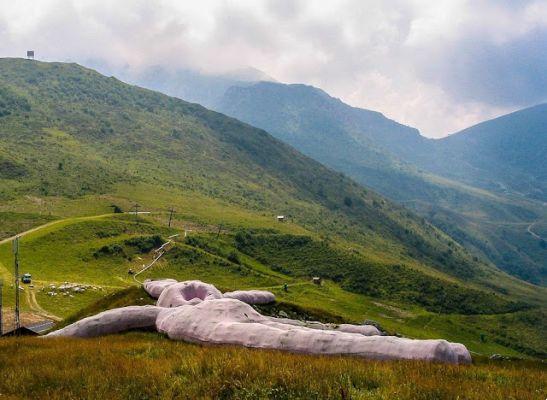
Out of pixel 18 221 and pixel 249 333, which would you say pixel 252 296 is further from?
pixel 18 221

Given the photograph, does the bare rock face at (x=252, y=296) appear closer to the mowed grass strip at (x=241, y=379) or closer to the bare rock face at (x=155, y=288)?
the bare rock face at (x=155, y=288)

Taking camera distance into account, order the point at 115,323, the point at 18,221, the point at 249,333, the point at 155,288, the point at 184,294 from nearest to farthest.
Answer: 1. the point at 249,333
2. the point at 115,323
3. the point at 184,294
4. the point at 155,288
5. the point at 18,221

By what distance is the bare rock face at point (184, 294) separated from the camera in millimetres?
38125

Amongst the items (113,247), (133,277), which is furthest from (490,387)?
(113,247)

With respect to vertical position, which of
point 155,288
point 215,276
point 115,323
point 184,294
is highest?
point 115,323

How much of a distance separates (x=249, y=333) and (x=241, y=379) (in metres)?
10.9

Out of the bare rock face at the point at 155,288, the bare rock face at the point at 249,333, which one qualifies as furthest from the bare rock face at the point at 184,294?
the bare rock face at the point at 249,333

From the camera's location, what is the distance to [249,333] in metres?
22.5

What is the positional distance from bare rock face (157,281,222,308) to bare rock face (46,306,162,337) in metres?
7.69

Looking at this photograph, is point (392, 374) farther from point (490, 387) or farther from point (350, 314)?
point (350, 314)

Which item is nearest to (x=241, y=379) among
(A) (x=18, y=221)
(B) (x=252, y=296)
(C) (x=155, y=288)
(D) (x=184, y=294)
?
(D) (x=184, y=294)

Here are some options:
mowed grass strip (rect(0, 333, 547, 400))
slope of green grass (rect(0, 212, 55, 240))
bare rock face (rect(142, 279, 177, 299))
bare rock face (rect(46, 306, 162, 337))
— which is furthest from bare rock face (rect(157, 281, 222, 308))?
slope of green grass (rect(0, 212, 55, 240))

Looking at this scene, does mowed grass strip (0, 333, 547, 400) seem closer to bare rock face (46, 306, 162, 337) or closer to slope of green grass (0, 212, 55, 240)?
bare rock face (46, 306, 162, 337)

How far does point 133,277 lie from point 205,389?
118902 millimetres
